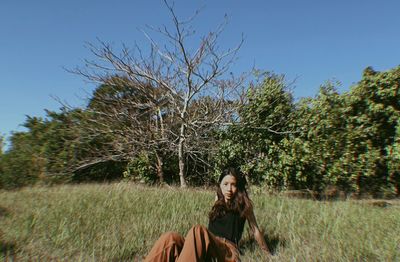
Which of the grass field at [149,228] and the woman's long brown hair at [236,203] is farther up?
the woman's long brown hair at [236,203]

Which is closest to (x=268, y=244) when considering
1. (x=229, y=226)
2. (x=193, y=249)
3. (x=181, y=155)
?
(x=229, y=226)

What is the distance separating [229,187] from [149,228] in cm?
142

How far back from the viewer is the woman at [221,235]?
2.79 metres

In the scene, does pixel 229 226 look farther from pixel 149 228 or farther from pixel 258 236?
pixel 149 228

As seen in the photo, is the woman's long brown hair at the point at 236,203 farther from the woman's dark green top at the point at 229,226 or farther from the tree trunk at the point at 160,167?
the tree trunk at the point at 160,167

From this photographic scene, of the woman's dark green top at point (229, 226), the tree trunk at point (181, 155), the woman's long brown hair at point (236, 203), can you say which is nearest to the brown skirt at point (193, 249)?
the woman's dark green top at point (229, 226)

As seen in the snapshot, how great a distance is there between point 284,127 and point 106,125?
6645mm

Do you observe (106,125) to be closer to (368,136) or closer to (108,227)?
(108,227)

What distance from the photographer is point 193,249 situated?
8.93 ft

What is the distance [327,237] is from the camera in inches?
145

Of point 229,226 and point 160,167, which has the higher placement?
point 160,167

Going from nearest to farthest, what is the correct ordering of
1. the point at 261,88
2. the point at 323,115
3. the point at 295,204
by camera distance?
the point at 295,204
the point at 323,115
the point at 261,88

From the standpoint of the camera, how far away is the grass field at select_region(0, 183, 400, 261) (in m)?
3.26

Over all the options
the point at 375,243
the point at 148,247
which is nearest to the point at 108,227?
the point at 148,247
